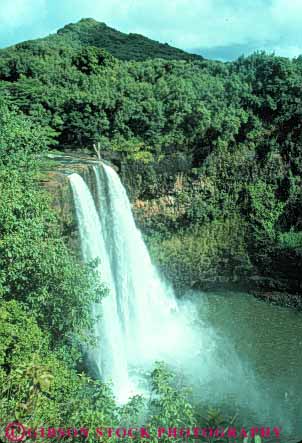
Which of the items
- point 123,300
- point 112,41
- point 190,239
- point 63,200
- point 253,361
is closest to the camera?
point 63,200

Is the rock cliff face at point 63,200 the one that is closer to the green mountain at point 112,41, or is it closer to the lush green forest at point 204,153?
the lush green forest at point 204,153

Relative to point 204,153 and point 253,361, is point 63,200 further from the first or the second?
point 204,153

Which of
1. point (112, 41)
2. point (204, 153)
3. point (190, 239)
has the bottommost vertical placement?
point (190, 239)

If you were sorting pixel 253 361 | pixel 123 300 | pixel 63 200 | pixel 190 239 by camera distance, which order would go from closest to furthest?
pixel 63 200
pixel 253 361
pixel 123 300
pixel 190 239

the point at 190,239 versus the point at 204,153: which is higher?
the point at 204,153

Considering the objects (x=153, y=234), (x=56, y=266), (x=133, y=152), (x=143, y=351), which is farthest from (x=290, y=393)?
(x=133, y=152)

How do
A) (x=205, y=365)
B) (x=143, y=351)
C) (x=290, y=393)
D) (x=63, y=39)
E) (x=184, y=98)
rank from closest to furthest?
(x=290, y=393) → (x=205, y=365) → (x=143, y=351) → (x=184, y=98) → (x=63, y=39)

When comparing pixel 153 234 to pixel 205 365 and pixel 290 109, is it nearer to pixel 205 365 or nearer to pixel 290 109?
pixel 205 365

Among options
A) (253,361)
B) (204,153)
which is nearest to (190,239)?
(204,153)
